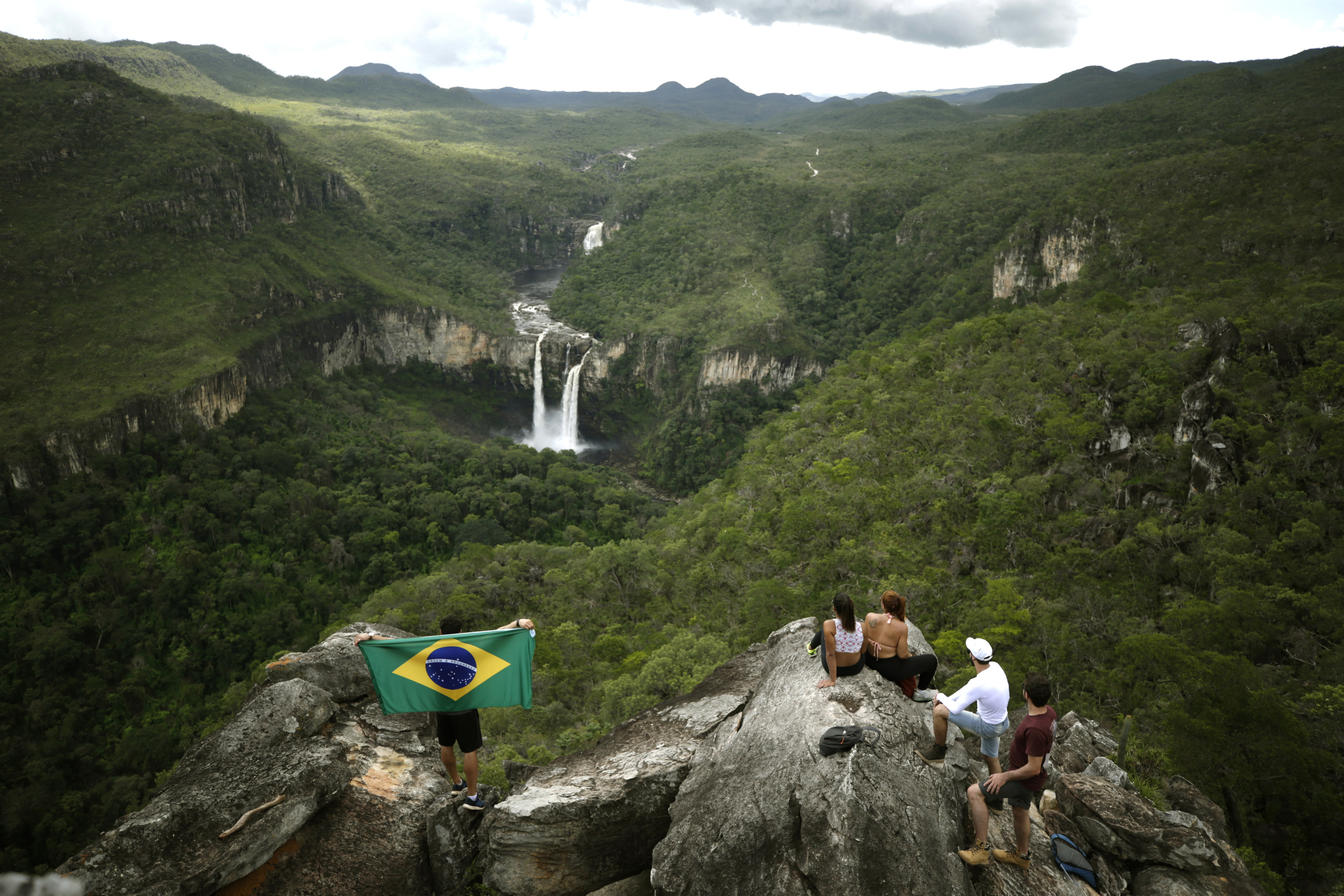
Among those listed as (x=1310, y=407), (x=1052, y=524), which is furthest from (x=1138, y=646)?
(x=1310, y=407)

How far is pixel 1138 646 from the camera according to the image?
18703mm

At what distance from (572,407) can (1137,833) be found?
278 feet

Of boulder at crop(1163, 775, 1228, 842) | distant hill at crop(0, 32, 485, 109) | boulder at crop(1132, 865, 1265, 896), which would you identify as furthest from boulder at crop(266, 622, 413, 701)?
distant hill at crop(0, 32, 485, 109)

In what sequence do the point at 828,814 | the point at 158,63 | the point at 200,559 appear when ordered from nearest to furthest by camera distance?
the point at 828,814
the point at 200,559
the point at 158,63

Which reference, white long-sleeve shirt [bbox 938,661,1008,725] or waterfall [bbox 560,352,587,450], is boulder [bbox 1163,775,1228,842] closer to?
white long-sleeve shirt [bbox 938,661,1008,725]

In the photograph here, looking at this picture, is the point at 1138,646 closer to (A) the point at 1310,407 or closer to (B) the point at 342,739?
(A) the point at 1310,407

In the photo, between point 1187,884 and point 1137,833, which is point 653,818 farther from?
point 1187,884

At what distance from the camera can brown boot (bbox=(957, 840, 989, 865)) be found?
7.20 metres

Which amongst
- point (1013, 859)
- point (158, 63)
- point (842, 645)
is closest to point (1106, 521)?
point (842, 645)

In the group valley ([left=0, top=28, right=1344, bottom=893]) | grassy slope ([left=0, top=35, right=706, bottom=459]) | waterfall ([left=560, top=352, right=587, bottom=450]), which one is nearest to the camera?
valley ([left=0, top=28, right=1344, bottom=893])

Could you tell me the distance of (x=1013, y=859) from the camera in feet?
24.7

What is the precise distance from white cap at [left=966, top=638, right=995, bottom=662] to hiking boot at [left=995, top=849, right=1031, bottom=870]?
2054 mm

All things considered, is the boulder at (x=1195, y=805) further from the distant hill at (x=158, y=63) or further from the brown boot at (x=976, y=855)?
the distant hill at (x=158, y=63)

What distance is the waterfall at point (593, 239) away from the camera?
129 metres
